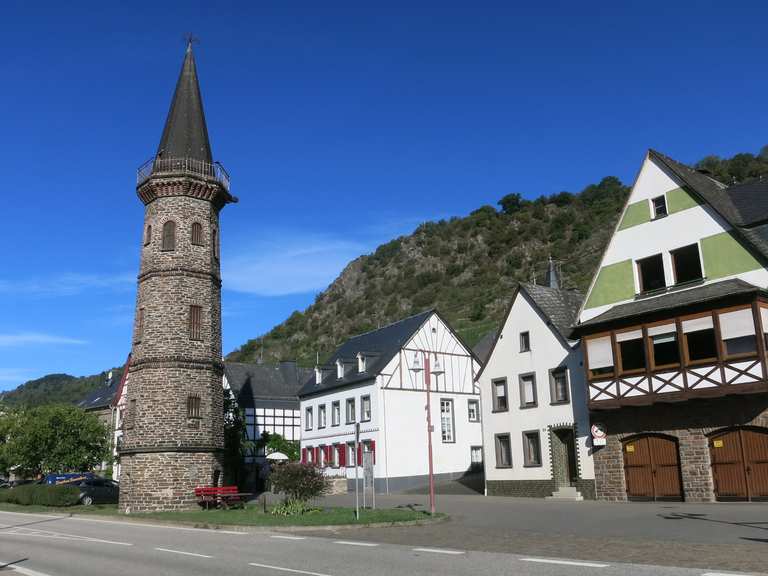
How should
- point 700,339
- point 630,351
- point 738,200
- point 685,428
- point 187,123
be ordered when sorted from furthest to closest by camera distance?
point 187,123 → point 738,200 → point 630,351 → point 685,428 → point 700,339

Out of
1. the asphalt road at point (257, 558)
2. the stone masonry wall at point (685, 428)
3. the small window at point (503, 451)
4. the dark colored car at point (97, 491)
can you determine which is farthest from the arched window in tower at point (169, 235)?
the stone masonry wall at point (685, 428)

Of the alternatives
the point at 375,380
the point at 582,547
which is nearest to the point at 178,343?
the point at 375,380

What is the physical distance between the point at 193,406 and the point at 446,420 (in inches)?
686

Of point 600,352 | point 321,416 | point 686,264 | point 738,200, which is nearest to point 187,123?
point 321,416

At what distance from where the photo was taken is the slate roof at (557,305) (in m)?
31.2

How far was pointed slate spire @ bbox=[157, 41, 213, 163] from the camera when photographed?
113 feet

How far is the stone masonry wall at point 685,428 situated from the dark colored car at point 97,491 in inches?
984

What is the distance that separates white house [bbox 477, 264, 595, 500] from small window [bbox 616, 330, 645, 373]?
3.23 m

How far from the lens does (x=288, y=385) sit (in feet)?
201

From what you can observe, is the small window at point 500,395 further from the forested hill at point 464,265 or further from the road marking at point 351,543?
the forested hill at point 464,265

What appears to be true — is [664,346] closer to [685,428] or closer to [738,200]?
[685,428]

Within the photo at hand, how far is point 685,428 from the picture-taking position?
963 inches

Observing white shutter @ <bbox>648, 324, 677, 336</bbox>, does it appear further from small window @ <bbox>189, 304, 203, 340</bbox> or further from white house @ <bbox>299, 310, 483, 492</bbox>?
small window @ <bbox>189, 304, 203, 340</bbox>

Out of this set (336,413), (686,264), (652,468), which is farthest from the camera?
(336,413)
